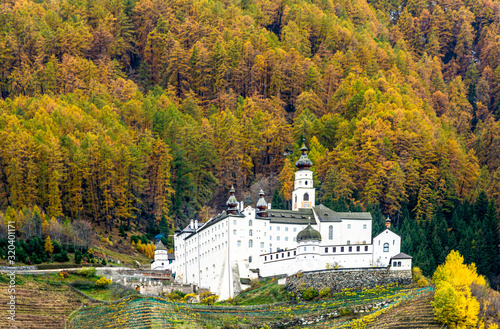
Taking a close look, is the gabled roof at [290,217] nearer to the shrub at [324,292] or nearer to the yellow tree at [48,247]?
the shrub at [324,292]

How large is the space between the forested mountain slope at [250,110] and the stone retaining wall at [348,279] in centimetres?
1073

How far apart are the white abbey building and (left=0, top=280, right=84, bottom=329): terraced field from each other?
1497 centimetres

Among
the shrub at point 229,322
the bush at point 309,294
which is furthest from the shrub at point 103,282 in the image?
the bush at point 309,294

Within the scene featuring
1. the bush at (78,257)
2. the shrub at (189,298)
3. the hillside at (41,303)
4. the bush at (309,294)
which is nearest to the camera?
the hillside at (41,303)

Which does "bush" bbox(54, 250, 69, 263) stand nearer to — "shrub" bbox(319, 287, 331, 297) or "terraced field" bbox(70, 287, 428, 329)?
"terraced field" bbox(70, 287, 428, 329)

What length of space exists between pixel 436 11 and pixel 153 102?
7850 centimetres

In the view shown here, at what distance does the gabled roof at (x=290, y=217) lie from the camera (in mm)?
79188

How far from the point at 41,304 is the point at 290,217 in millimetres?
26158

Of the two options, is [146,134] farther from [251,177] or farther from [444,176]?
[444,176]

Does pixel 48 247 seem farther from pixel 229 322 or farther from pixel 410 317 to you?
pixel 410 317

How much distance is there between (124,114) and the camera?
4584 inches

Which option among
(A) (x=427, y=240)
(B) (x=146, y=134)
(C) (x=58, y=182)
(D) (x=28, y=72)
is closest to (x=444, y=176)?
(A) (x=427, y=240)

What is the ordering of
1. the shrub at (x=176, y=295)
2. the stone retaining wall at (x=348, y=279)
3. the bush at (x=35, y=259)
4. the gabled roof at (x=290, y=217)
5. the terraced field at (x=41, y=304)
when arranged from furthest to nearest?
the gabled roof at (x=290, y=217) < the bush at (x=35, y=259) < the shrub at (x=176, y=295) < the stone retaining wall at (x=348, y=279) < the terraced field at (x=41, y=304)

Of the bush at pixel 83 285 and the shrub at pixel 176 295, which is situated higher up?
the bush at pixel 83 285
